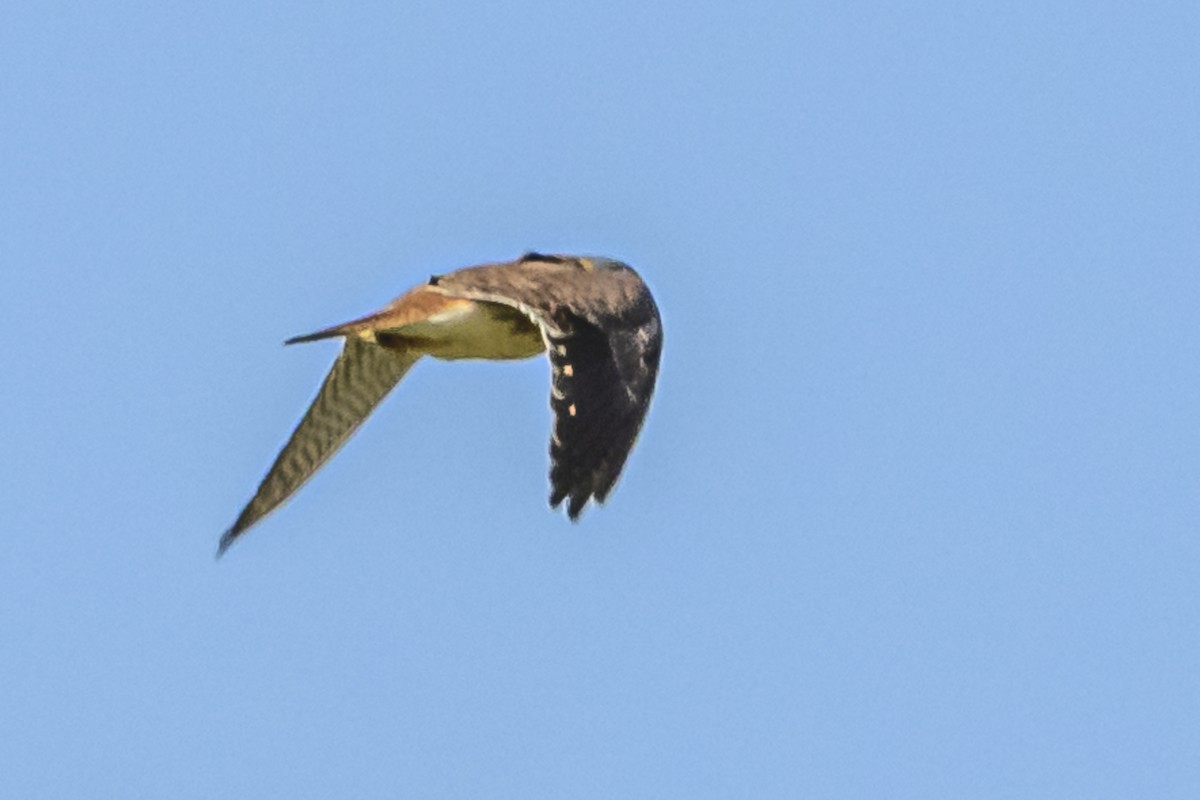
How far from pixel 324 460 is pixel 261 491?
492 millimetres

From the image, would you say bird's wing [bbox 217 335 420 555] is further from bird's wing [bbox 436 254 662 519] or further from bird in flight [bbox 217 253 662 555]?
bird's wing [bbox 436 254 662 519]

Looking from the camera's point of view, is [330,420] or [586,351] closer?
[586,351]

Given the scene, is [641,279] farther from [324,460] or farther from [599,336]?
[324,460]

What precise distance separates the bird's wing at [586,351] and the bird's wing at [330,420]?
7.62 feet

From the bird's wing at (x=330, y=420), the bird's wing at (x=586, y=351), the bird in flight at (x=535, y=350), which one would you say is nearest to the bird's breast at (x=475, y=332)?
the bird in flight at (x=535, y=350)

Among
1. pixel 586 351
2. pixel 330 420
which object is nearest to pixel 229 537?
pixel 330 420

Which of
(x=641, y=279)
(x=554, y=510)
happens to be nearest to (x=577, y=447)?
(x=554, y=510)

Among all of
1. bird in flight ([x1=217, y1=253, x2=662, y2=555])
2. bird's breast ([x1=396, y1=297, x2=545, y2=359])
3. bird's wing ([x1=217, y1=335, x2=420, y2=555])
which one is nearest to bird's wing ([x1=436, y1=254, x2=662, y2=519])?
bird in flight ([x1=217, y1=253, x2=662, y2=555])

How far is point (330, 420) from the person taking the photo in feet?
69.5

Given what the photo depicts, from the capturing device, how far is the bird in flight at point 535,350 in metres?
17.2

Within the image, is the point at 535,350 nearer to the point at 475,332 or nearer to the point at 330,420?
the point at 475,332

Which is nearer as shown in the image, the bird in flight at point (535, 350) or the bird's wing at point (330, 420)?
the bird in flight at point (535, 350)

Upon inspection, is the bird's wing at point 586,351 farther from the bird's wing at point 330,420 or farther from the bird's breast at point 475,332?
the bird's wing at point 330,420

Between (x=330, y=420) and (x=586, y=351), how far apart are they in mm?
3919
